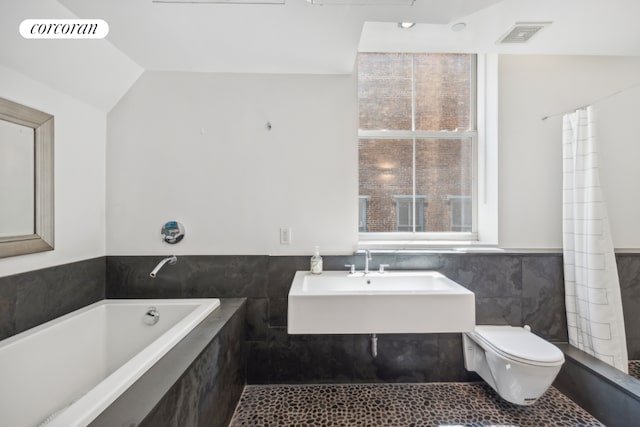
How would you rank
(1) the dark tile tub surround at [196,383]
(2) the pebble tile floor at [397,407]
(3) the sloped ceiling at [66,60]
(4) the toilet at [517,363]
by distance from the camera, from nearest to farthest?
(1) the dark tile tub surround at [196,383] → (3) the sloped ceiling at [66,60] → (4) the toilet at [517,363] → (2) the pebble tile floor at [397,407]

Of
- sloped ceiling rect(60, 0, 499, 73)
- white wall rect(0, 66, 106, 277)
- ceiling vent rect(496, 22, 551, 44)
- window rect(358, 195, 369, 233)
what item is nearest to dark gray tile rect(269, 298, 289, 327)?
window rect(358, 195, 369, 233)

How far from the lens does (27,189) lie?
4.59 ft

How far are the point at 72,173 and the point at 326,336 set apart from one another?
1.92 metres

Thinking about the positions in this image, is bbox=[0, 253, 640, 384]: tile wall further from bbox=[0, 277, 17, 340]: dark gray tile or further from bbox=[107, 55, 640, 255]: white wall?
bbox=[0, 277, 17, 340]: dark gray tile

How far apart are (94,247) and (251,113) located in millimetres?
1389

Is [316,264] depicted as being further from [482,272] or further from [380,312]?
[482,272]

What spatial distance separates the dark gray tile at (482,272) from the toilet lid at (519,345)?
0.78 ft

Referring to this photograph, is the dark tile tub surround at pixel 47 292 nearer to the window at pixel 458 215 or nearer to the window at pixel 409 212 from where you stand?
the window at pixel 409 212

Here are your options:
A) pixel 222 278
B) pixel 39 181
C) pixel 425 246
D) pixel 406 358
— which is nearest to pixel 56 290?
pixel 39 181

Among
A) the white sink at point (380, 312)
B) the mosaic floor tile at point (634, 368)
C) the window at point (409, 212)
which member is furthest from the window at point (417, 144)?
the mosaic floor tile at point (634, 368)

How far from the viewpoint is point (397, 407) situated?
1668 millimetres

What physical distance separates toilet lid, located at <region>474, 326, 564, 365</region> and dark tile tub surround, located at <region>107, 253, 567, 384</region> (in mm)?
138

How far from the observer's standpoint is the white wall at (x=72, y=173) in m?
1.41

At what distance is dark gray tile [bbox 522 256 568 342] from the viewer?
1.96m
